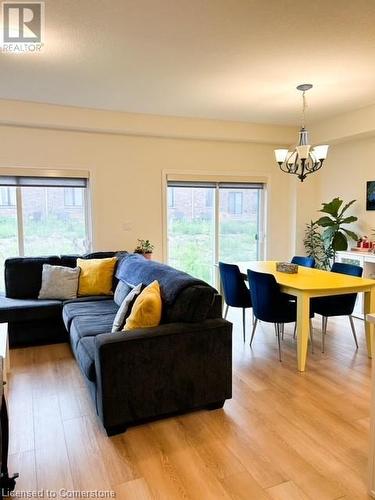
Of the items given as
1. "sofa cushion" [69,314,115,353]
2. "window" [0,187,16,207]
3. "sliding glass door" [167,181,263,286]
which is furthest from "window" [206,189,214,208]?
"sofa cushion" [69,314,115,353]

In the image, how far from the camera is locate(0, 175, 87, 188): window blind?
4598mm

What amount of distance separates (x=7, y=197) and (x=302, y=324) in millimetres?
3793

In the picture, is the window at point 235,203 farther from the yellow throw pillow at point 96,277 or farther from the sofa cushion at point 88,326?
the sofa cushion at point 88,326

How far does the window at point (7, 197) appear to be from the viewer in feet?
15.2

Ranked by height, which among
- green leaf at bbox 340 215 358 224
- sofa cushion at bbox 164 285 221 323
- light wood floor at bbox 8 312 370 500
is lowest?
light wood floor at bbox 8 312 370 500

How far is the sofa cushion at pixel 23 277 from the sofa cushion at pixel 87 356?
1787mm

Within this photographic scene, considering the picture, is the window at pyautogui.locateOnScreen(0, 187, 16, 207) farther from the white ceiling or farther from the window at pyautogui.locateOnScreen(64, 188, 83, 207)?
the white ceiling

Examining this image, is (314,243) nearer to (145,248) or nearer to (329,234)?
(329,234)

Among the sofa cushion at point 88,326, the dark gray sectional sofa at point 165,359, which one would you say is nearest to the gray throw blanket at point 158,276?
the dark gray sectional sofa at point 165,359

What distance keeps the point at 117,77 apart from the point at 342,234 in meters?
3.64

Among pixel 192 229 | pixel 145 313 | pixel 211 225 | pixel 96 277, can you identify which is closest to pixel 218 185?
pixel 211 225

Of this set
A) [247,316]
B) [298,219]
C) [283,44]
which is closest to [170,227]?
[247,316]

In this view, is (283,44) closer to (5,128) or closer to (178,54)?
(178,54)

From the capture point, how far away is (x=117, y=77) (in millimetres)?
3586
